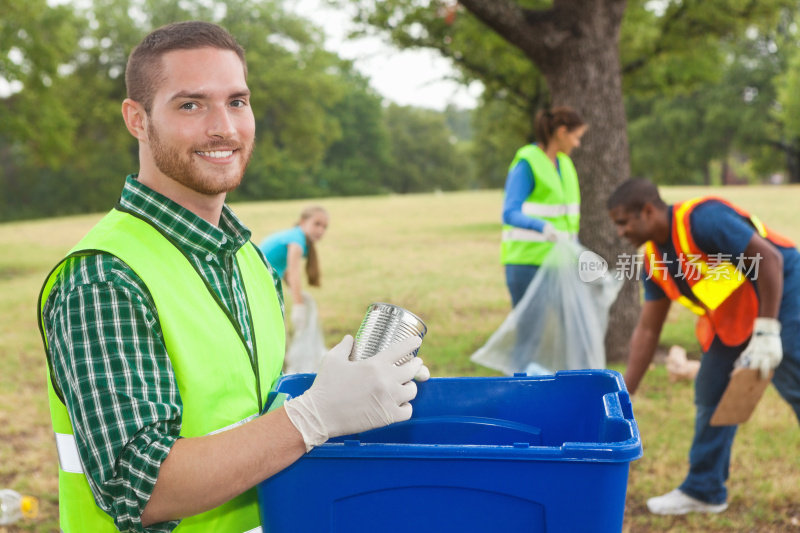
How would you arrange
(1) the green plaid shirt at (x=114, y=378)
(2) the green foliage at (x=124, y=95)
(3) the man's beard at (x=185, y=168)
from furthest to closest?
(2) the green foliage at (x=124, y=95)
(3) the man's beard at (x=185, y=168)
(1) the green plaid shirt at (x=114, y=378)

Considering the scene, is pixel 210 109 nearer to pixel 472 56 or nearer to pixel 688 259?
pixel 688 259

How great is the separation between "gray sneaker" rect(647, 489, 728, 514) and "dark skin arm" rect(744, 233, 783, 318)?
1051 millimetres

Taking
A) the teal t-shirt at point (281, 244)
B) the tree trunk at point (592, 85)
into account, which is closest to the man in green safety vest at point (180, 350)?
the teal t-shirt at point (281, 244)

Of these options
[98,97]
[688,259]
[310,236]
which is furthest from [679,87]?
[98,97]

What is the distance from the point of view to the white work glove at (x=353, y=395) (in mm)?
1136

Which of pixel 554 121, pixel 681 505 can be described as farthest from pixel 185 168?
pixel 554 121

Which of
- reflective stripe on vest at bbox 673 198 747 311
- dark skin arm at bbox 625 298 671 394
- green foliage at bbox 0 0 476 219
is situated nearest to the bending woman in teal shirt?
dark skin arm at bbox 625 298 671 394

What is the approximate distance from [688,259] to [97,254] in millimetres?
2590

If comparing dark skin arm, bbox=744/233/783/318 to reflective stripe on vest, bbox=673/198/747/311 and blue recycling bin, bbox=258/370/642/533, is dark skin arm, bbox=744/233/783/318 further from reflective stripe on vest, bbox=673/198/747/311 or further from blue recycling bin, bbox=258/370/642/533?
blue recycling bin, bbox=258/370/642/533

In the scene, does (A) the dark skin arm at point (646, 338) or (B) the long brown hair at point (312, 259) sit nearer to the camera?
(A) the dark skin arm at point (646, 338)

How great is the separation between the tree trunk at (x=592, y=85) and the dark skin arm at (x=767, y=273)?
2.91 metres

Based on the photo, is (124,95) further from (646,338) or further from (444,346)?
(646,338)

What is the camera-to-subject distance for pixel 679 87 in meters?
13.4
